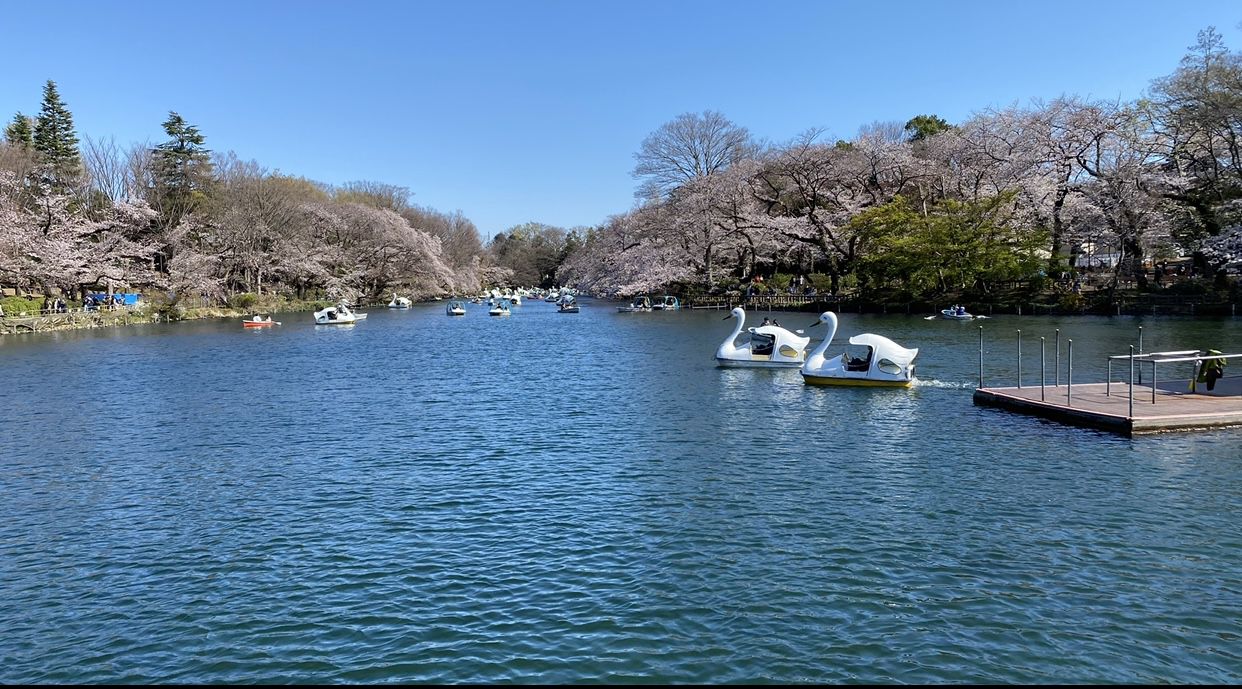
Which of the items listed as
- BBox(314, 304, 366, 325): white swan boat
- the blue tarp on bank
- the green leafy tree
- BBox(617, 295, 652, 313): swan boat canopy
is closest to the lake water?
the green leafy tree

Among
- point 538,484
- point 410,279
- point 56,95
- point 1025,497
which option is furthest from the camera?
point 410,279

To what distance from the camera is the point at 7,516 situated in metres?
13.1

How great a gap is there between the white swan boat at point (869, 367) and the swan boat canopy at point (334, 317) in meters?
45.6

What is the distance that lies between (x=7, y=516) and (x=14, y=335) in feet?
152

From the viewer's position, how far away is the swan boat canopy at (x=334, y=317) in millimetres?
61812

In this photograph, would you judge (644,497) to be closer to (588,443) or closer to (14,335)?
(588,443)

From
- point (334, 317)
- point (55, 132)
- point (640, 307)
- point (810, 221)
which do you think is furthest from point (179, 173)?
point (810, 221)

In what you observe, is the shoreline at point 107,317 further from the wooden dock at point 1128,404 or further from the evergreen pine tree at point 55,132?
the wooden dock at point 1128,404

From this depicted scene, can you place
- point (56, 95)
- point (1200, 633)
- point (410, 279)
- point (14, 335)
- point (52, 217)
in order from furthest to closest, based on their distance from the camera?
point (410, 279), point (56, 95), point (52, 217), point (14, 335), point (1200, 633)

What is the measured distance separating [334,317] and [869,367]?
49.3 metres

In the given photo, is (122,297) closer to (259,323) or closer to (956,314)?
(259,323)

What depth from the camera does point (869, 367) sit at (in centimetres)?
2516

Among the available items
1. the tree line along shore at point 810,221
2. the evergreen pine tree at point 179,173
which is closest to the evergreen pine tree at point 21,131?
the tree line along shore at point 810,221

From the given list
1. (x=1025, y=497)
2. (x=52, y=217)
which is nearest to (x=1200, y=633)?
(x=1025, y=497)
